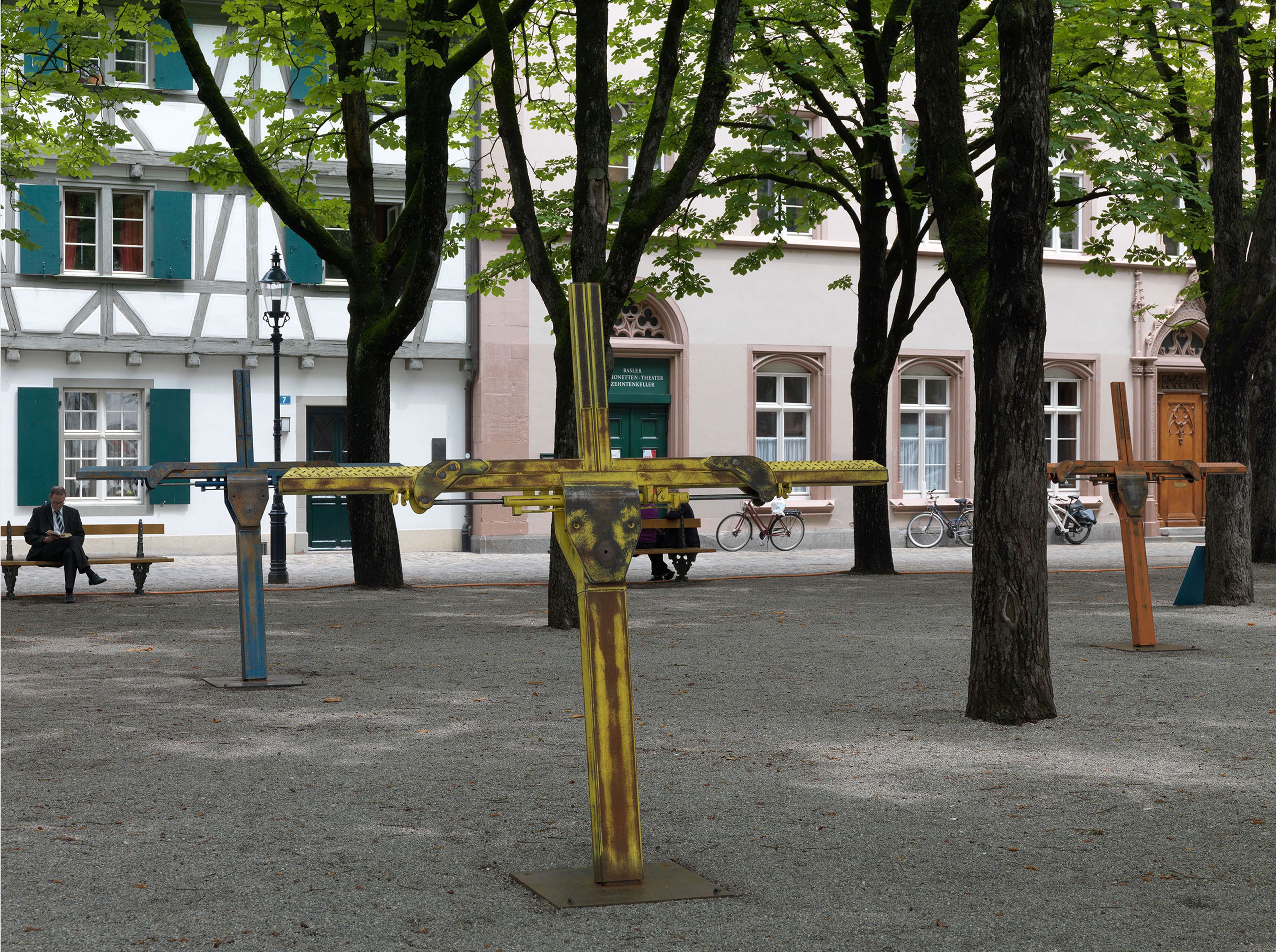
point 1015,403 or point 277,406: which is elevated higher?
point 277,406

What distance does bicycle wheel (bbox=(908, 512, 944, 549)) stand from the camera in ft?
90.1

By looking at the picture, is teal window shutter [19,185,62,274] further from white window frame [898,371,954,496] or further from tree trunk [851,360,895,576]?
white window frame [898,371,954,496]

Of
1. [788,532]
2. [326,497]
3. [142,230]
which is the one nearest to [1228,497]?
[788,532]

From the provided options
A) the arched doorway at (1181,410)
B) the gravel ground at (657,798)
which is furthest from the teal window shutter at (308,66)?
the arched doorway at (1181,410)

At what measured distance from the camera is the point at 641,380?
26.6 meters

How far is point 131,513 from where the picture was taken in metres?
23.5

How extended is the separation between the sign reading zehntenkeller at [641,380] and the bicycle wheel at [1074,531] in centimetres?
813

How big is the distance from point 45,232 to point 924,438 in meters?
16.4

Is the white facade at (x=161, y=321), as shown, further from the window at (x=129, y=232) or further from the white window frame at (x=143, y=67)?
the white window frame at (x=143, y=67)

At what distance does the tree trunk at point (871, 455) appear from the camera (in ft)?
61.6

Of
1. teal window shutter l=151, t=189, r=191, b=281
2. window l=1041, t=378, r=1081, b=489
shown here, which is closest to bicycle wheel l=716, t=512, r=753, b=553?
window l=1041, t=378, r=1081, b=489

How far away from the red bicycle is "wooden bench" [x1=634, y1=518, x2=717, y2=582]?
6998 millimetres

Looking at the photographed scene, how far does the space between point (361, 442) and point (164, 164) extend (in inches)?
378

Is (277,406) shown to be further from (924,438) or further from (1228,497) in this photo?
(924,438)
